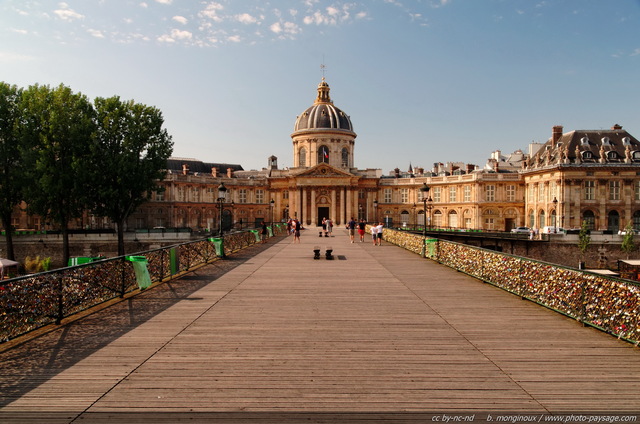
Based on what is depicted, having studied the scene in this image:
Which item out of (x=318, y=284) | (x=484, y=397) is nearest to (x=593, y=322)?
(x=484, y=397)

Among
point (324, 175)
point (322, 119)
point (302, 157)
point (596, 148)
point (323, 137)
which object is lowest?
point (324, 175)

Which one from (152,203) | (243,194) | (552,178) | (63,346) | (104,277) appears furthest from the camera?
(243,194)

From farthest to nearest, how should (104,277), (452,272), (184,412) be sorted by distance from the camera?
(452,272) < (104,277) < (184,412)

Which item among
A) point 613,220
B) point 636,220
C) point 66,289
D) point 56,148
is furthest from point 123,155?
point 636,220

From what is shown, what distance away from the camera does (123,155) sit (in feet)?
127

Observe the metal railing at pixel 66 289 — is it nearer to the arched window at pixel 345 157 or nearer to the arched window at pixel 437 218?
the arched window at pixel 437 218

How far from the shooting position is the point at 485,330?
9047 mm

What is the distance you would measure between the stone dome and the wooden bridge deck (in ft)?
232

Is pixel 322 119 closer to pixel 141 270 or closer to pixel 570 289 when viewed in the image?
pixel 141 270

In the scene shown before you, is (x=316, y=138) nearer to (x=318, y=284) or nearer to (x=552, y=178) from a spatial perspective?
(x=552, y=178)

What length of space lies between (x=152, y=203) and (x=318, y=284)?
208ft

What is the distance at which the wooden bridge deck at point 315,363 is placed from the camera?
5.52 m

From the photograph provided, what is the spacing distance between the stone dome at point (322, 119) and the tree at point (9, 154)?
4910 cm

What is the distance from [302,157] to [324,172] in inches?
363
